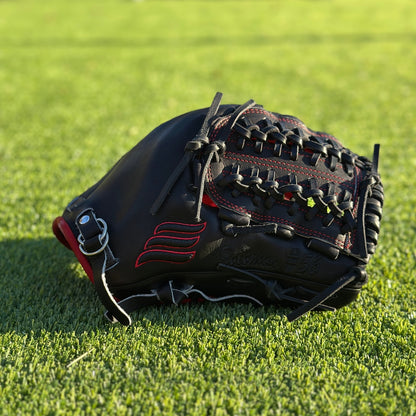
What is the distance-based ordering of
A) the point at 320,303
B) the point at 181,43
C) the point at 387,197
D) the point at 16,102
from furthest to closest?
the point at 181,43, the point at 16,102, the point at 387,197, the point at 320,303

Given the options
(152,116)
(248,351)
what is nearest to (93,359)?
(248,351)

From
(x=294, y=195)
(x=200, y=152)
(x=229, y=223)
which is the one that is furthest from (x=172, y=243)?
(x=294, y=195)

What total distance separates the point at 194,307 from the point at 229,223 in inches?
13.6

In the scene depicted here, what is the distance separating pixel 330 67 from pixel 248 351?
4.60 m

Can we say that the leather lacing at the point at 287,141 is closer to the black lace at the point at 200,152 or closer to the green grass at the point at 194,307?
the black lace at the point at 200,152

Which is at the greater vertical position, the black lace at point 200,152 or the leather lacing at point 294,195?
the black lace at point 200,152

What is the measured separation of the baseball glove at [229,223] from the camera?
1.55 metres

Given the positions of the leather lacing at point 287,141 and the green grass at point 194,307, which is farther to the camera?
the leather lacing at point 287,141

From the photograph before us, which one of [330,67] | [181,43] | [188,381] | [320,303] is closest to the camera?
[188,381]

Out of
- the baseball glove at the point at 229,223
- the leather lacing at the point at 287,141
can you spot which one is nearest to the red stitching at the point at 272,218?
the baseball glove at the point at 229,223

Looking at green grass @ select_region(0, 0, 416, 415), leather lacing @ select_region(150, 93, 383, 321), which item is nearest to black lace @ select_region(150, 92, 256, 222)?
leather lacing @ select_region(150, 93, 383, 321)

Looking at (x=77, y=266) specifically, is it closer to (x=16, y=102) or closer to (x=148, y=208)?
(x=148, y=208)

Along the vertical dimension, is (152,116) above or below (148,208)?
below

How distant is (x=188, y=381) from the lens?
4.45ft
